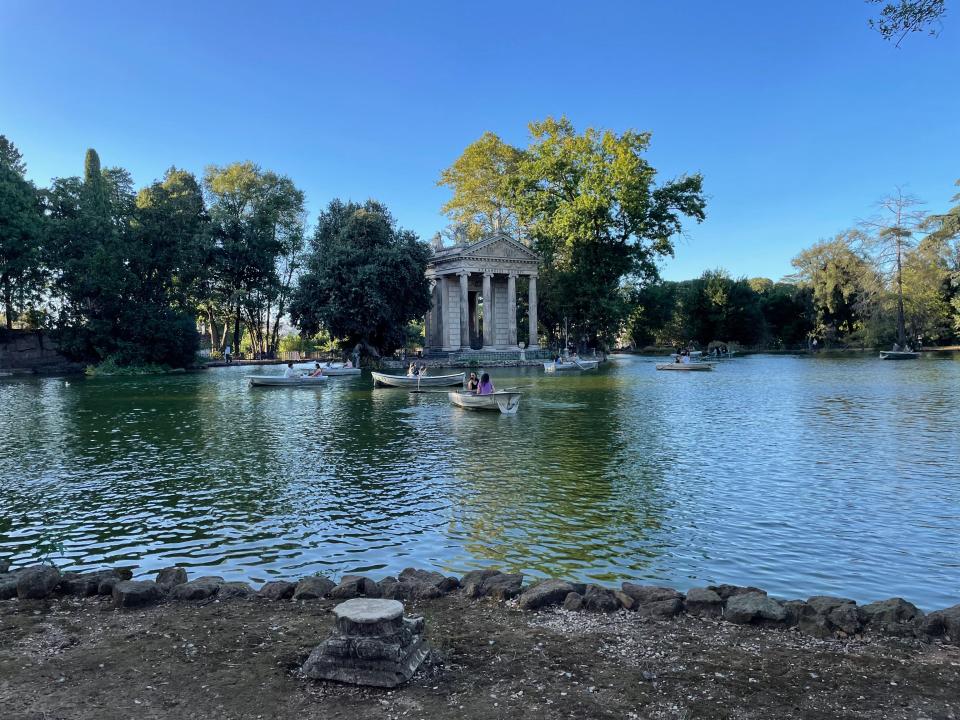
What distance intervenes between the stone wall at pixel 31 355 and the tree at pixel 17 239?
1.43 meters

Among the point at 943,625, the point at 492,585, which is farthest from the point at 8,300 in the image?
the point at 943,625

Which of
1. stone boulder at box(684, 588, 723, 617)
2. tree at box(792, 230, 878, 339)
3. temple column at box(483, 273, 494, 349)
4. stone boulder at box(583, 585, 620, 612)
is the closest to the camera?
stone boulder at box(684, 588, 723, 617)

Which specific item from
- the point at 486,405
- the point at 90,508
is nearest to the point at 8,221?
the point at 486,405

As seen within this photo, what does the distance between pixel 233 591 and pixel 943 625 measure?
7.22 meters

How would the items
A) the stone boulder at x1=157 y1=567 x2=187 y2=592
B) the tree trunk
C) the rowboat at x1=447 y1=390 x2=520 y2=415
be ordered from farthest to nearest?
the tree trunk
the rowboat at x1=447 y1=390 x2=520 y2=415
the stone boulder at x1=157 y1=567 x2=187 y2=592

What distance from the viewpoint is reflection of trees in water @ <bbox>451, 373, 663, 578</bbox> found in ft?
32.2

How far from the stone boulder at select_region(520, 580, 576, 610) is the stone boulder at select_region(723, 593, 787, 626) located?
1.61 m

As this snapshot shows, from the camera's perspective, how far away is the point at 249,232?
69625mm

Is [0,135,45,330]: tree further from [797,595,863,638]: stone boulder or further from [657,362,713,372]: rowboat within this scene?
[797,595,863,638]: stone boulder

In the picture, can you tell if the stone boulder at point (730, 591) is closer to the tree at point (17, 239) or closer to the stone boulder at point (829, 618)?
the stone boulder at point (829, 618)

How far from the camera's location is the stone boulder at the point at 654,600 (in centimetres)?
697

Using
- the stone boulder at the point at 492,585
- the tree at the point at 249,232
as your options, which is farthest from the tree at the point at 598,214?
the stone boulder at the point at 492,585

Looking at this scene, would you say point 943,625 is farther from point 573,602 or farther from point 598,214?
point 598,214

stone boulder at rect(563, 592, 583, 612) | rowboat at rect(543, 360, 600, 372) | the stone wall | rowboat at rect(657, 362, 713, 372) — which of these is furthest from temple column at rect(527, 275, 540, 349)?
stone boulder at rect(563, 592, 583, 612)
